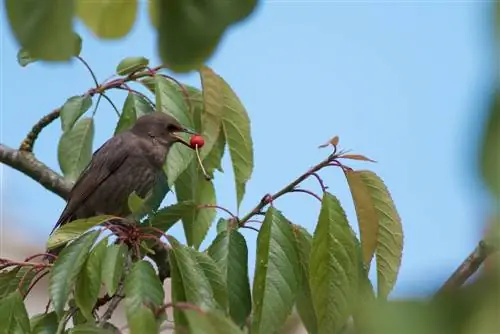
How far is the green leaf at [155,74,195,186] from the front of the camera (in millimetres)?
2971

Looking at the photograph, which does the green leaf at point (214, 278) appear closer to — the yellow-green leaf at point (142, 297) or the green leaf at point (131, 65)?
the yellow-green leaf at point (142, 297)

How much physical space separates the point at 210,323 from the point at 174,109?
1.75 metres

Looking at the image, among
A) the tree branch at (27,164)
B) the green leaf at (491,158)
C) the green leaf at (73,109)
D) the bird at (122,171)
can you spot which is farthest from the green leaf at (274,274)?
the bird at (122,171)

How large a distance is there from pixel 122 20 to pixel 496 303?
320 mm

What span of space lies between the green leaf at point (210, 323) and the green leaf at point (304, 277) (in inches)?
43.4

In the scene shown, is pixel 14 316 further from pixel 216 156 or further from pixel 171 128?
pixel 171 128

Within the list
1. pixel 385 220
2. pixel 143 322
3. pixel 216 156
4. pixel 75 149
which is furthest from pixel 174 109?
pixel 143 322

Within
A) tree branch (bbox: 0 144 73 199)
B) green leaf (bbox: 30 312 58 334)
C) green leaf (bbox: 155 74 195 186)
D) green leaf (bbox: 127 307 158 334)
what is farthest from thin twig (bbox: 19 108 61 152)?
green leaf (bbox: 127 307 158 334)

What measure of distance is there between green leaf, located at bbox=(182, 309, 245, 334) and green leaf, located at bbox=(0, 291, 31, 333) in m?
0.99

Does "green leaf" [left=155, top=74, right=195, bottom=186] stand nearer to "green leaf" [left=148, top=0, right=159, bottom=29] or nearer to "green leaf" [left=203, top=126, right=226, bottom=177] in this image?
"green leaf" [left=203, top=126, right=226, bottom=177]

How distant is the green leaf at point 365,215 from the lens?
238cm

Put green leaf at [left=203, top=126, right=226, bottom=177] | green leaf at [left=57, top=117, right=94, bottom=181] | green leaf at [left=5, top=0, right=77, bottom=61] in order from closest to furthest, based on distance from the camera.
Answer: green leaf at [left=5, top=0, right=77, bottom=61] → green leaf at [left=203, top=126, right=226, bottom=177] → green leaf at [left=57, top=117, right=94, bottom=181]

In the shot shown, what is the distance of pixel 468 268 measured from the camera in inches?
21.8

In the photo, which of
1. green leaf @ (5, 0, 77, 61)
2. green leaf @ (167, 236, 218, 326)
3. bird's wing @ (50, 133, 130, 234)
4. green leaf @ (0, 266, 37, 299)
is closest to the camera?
green leaf @ (5, 0, 77, 61)
